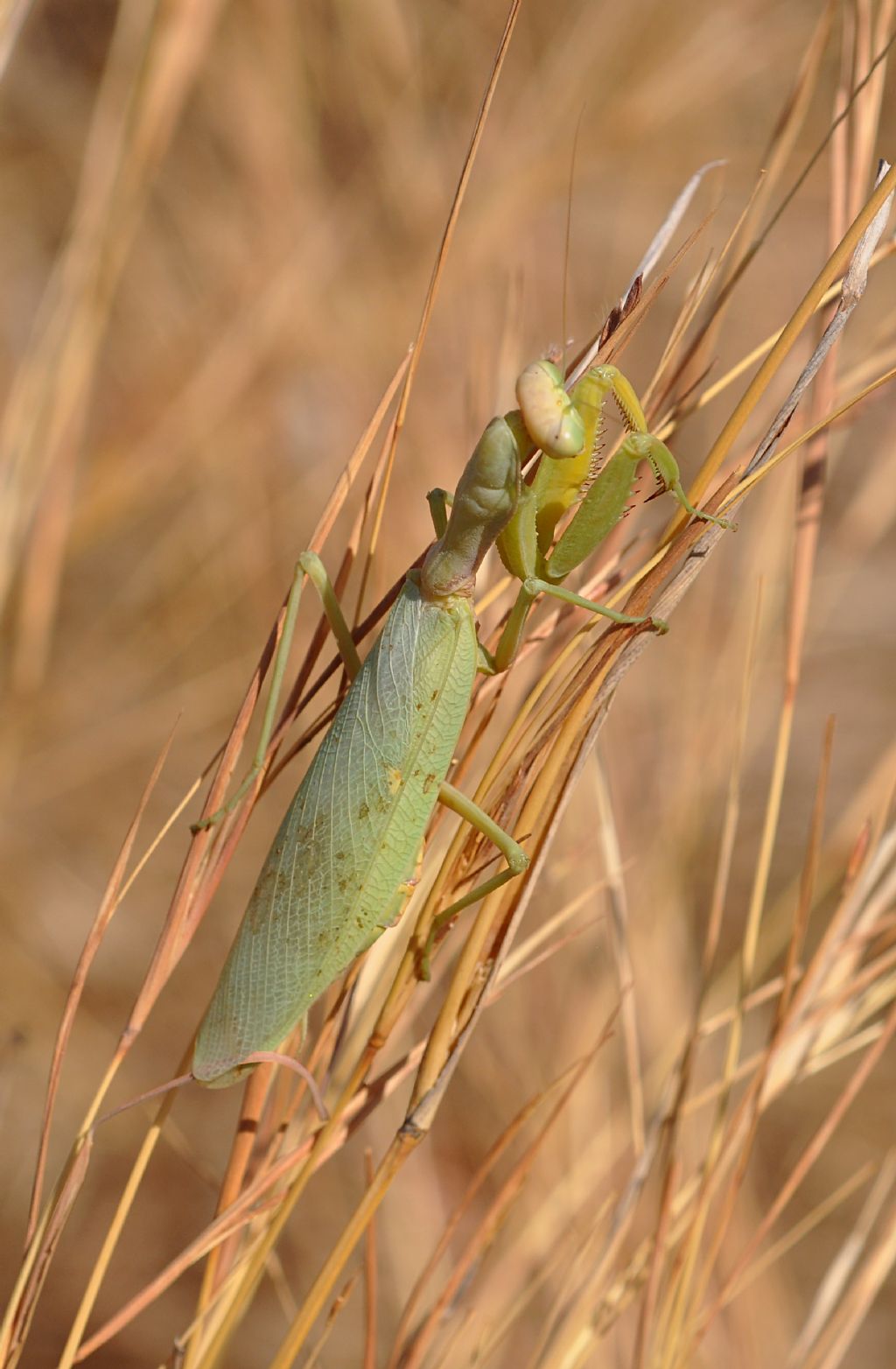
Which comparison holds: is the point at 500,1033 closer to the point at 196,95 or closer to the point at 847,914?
the point at 847,914

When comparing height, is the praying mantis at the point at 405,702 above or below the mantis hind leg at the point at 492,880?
above

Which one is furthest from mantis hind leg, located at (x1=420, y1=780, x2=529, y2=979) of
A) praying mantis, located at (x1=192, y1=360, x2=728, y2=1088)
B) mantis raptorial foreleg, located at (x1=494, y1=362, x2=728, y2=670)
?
mantis raptorial foreleg, located at (x1=494, y1=362, x2=728, y2=670)

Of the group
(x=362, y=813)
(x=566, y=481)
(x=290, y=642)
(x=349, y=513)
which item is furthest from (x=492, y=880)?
(x=349, y=513)

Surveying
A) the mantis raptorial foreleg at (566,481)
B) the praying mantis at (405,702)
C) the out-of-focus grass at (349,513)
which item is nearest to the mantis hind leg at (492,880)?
the praying mantis at (405,702)

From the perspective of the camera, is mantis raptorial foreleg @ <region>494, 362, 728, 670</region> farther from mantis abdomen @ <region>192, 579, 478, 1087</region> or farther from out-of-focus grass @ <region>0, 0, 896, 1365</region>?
out-of-focus grass @ <region>0, 0, 896, 1365</region>

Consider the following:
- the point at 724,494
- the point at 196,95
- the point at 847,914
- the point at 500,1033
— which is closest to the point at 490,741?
the point at 500,1033

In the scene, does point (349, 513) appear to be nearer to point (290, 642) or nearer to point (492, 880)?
point (290, 642)

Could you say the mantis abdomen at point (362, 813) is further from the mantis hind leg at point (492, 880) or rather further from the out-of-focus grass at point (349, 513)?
the out-of-focus grass at point (349, 513)
